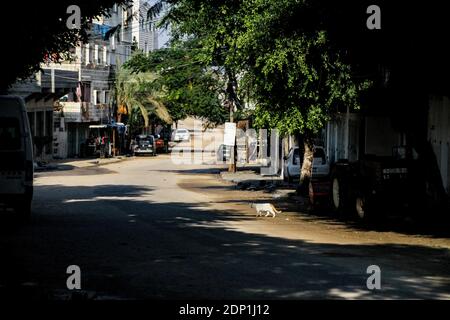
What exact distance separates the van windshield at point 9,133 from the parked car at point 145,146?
54.5 meters

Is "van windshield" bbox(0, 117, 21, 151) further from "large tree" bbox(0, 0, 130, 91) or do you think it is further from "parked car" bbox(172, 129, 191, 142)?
"parked car" bbox(172, 129, 191, 142)

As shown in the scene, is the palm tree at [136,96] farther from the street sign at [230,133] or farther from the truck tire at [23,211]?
the truck tire at [23,211]

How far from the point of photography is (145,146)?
2953 inches

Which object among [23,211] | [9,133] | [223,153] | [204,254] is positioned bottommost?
[204,254]

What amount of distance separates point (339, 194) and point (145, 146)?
51210 millimetres

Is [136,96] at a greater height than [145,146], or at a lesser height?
greater

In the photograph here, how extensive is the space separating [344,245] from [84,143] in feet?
178

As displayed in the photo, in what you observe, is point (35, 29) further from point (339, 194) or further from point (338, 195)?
point (338, 195)

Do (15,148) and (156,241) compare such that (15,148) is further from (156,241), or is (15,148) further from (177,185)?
(177,185)

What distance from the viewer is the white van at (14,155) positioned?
19875 millimetres

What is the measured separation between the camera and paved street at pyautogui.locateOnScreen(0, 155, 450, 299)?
1105 cm

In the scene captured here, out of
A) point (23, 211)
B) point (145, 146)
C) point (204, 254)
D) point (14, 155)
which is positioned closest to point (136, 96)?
point (145, 146)

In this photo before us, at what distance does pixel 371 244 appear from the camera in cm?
1745

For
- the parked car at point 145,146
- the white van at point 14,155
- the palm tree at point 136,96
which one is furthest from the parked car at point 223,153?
the white van at point 14,155
